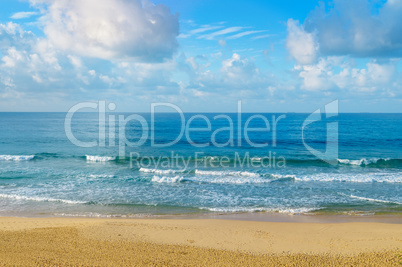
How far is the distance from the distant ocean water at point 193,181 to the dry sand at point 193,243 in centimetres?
237

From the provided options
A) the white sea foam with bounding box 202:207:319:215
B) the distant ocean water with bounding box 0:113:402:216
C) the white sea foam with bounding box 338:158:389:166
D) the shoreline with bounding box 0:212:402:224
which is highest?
the white sea foam with bounding box 338:158:389:166

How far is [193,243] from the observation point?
1077cm

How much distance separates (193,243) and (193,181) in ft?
35.9

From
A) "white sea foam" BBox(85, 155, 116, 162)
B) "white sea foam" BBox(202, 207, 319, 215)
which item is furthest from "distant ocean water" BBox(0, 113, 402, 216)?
"white sea foam" BBox(85, 155, 116, 162)

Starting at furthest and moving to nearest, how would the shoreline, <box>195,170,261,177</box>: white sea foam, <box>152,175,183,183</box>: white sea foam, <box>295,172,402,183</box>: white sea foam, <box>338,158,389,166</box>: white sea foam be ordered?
<box>338,158,389,166</box>: white sea foam → <box>195,170,261,177</box>: white sea foam → <box>152,175,183,183</box>: white sea foam → <box>295,172,402,183</box>: white sea foam → the shoreline

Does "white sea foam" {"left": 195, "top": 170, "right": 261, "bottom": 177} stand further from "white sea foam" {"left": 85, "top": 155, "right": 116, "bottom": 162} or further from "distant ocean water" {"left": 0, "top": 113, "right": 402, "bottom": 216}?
"white sea foam" {"left": 85, "top": 155, "right": 116, "bottom": 162}

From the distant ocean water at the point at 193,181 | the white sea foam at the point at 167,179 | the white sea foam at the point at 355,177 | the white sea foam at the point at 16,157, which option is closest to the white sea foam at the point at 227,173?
the distant ocean water at the point at 193,181

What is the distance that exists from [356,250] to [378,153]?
93.0 ft

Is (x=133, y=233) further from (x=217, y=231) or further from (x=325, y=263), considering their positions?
(x=325, y=263)

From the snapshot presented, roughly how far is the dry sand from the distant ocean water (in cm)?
237

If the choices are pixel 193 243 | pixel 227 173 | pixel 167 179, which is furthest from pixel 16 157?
pixel 193 243

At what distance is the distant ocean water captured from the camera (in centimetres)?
1595

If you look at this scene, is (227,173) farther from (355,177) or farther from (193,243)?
(193,243)

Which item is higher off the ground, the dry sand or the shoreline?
the dry sand
